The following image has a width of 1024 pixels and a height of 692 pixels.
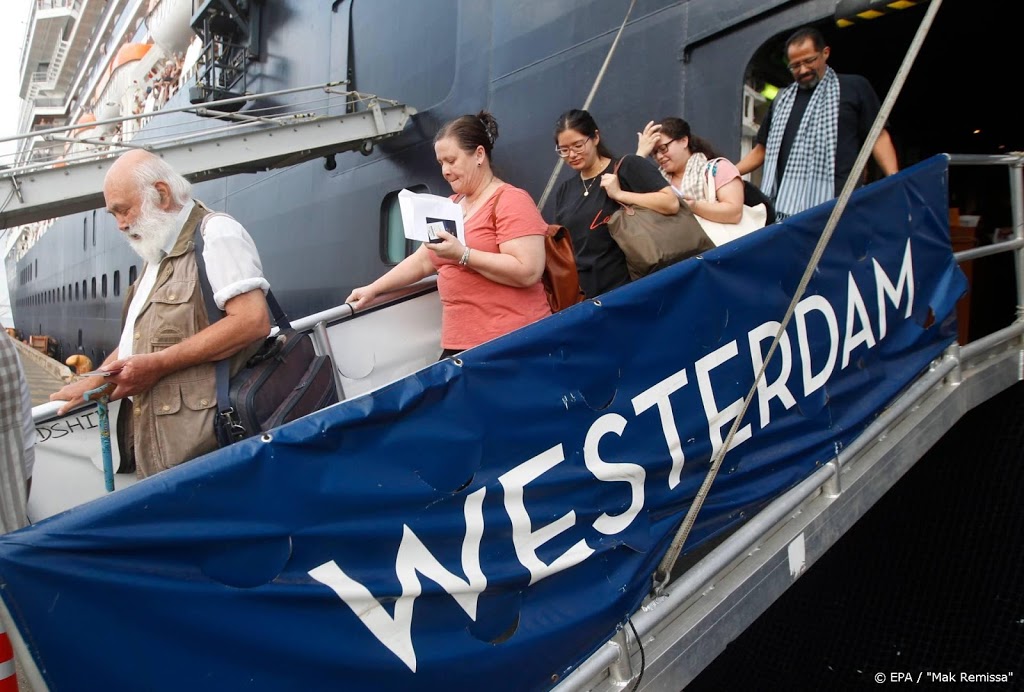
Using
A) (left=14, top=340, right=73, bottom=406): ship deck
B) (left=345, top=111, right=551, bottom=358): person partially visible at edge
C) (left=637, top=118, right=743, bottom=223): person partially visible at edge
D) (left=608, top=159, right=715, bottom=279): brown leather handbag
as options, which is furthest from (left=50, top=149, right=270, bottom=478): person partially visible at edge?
(left=14, top=340, right=73, bottom=406): ship deck

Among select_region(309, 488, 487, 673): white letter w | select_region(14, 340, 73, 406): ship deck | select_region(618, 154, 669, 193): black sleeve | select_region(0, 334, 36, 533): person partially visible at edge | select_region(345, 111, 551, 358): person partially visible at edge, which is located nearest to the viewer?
select_region(309, 488, 487, 673): white letter w

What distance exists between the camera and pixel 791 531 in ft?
7.93

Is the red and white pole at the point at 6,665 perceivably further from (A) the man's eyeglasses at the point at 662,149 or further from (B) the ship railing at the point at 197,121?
(B) the ship railing at the point at 197,121

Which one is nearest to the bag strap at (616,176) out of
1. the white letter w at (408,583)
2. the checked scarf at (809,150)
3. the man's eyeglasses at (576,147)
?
the man's eyeglasses at (576,147)

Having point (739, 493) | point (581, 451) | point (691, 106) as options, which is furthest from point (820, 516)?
point (691, 106)

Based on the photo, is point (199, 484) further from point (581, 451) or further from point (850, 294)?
point (850, 294)

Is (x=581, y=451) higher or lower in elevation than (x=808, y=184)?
lower

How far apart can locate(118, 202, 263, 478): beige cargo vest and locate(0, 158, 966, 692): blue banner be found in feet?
2.83

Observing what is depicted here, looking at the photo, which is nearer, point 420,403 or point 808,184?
point 420,403

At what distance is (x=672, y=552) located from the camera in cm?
212

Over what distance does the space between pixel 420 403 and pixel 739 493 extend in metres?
1.26

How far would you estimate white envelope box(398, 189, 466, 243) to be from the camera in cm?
228

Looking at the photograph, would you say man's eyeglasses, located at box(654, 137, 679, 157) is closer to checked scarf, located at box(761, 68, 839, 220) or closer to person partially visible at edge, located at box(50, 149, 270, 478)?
checked scarf, located at box(761, 68, 839, 220)

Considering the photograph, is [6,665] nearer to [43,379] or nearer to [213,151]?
[213,151]
